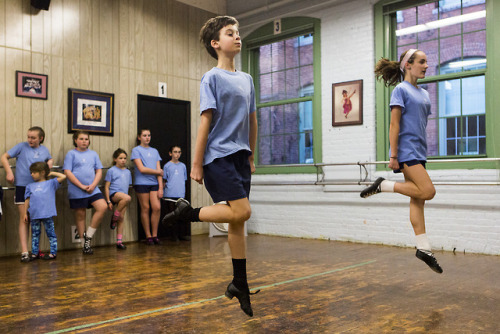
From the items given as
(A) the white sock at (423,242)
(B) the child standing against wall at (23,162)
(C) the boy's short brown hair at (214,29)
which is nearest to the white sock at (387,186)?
(A) the white sock at (423,242)

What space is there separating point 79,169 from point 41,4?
1.78 meters

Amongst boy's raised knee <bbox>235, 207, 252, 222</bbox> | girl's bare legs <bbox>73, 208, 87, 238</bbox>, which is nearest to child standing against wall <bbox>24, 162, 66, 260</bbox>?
girl's bare legs <bbox>73, 208, 87, 238</bbox>

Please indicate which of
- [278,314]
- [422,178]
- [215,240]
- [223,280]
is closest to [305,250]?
[215,240]

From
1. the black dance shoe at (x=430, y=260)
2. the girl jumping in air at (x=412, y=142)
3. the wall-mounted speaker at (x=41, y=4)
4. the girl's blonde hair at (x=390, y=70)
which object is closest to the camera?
the black dance shoe at (x=430, y=260)

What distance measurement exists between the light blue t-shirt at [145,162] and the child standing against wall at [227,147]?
3.40 metres

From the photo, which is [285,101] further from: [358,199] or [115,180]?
[115,180]

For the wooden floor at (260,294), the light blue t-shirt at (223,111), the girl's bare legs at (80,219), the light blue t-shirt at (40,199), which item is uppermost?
the light blue t-shirt at (223,111)

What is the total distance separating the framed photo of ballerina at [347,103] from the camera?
5.64 meters

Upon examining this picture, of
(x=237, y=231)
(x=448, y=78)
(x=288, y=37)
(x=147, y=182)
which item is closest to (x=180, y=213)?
(x=237, y=231)

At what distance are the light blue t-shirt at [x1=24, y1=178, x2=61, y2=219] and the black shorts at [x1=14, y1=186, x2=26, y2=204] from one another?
0.52 feet

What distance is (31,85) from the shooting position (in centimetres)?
496

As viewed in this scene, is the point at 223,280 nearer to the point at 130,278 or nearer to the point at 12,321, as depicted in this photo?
the point at 130,278

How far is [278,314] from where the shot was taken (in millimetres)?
2436

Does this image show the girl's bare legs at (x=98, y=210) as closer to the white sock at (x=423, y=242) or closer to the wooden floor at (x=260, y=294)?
the wooden floor at (x=260, y=294)
